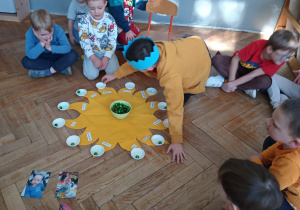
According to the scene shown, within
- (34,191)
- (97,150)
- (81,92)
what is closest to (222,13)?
(81,92)

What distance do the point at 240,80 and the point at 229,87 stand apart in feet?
0.34

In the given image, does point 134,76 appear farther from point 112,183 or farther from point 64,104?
point 112,183

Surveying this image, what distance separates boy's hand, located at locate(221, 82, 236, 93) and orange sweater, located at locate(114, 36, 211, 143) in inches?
17.2

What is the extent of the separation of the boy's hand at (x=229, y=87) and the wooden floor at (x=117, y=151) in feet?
0.13

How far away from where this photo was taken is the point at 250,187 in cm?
74

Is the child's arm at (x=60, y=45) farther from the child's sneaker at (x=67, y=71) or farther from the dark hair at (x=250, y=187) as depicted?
the dark hair at (x=250, y=187)

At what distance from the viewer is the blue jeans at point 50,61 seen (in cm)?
197

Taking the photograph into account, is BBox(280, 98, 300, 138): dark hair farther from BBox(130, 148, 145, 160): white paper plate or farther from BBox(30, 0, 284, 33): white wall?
BBox(30, 0, 284, 33): white wall

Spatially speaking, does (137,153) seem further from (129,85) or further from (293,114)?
(293,114)

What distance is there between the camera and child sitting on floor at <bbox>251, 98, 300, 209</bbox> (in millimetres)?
928

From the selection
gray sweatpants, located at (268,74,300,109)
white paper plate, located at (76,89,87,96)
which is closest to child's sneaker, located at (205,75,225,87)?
gray sweatpants, located at (268,74,300,109)

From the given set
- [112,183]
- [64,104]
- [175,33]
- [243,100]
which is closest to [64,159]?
[112,183]

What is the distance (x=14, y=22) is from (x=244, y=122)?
2.84m

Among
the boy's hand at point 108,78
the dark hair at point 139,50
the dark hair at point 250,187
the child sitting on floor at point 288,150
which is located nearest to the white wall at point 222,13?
the boy's hand at point 108,78
